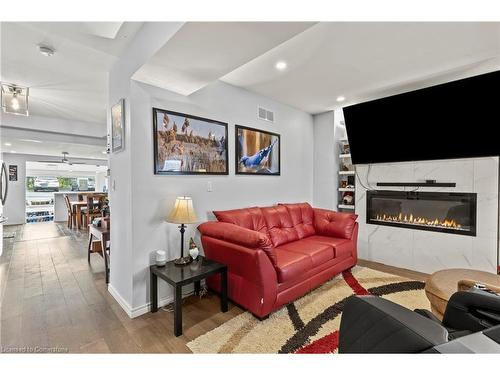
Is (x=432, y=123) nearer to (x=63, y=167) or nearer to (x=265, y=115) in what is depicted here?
(x=265, y=115)

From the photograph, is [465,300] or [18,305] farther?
[18,305]

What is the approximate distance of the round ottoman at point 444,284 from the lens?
5.49ft

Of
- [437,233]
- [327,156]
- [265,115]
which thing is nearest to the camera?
[437,233]

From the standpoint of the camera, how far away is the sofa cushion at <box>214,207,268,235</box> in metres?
2.63

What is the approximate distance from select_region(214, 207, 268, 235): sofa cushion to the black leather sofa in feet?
6.13

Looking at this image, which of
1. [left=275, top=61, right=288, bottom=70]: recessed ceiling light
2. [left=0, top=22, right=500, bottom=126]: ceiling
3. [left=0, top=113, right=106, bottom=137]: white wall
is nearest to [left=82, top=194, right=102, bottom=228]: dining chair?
[left=0, top=113, right=106, bottom=137]: white wall

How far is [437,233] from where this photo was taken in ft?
10.1

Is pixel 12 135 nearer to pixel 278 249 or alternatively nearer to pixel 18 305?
pixel 18 305

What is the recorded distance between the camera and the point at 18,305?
2271 millimetres

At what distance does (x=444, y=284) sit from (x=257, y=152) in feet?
7.97

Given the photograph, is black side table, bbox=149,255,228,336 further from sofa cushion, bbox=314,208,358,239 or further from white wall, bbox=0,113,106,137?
white wall, bbox=0,113,106,137

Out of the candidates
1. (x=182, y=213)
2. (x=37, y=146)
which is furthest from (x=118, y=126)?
(x=37, y=146)

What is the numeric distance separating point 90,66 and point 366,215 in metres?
4.22
